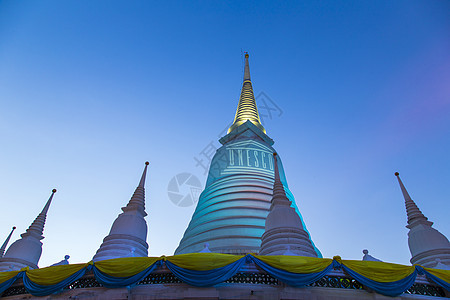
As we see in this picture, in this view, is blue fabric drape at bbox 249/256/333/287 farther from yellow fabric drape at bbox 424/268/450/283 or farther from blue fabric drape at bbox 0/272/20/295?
blue fabric drape at bbox 0/272/20/295

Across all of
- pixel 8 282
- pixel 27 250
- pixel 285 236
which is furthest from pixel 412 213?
pixel 27 250

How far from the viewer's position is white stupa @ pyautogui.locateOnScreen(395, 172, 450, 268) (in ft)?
34.4

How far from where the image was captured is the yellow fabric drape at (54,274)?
7812 millimetres

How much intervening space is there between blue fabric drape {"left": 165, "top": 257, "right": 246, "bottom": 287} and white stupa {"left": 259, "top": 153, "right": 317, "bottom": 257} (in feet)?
7.74

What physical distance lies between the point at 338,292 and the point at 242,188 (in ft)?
31.0

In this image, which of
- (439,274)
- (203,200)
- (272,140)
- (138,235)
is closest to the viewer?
(439,274)

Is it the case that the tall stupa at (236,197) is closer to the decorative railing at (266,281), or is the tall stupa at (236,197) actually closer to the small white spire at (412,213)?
the small white spire at (412,213)

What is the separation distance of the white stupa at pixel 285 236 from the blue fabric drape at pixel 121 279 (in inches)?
148

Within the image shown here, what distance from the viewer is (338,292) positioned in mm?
7336

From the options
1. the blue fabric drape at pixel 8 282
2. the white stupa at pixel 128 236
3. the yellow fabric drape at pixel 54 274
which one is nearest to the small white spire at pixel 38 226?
the white stupa at pixel 128 236

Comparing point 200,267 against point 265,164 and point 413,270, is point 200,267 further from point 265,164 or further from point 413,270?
point 265,164

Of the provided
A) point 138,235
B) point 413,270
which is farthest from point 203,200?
point 413,270

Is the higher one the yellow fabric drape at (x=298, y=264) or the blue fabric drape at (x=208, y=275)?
the yellow fabric drape at (x=298, y=264)

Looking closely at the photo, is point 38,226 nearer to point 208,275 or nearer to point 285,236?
point 208,275
